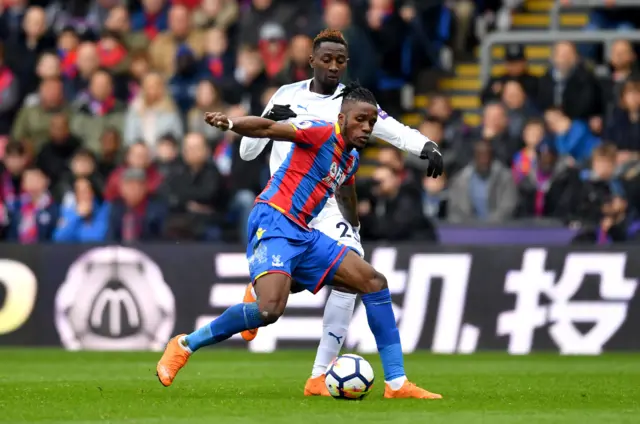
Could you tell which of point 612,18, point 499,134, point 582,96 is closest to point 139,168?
point 499,134

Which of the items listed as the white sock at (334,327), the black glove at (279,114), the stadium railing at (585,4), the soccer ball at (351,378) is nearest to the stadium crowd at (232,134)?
the stadium railing at (585,4)

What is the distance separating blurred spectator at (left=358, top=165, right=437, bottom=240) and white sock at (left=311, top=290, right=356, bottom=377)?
18.6ft

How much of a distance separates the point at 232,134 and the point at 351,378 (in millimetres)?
8607

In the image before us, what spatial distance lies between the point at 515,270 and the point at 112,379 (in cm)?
530

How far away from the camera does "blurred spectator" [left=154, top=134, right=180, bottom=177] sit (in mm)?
17281

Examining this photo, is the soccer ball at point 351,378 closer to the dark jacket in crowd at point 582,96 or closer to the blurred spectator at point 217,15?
the dark jacket in crowd at point 582,96

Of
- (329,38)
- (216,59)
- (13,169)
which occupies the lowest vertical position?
(13,169)

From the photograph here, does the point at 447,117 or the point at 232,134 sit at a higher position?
the point at 447,117

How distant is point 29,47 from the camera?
1975cm

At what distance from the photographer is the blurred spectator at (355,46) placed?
17.7 m

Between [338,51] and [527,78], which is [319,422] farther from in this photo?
[527,78]

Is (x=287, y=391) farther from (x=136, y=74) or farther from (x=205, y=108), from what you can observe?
(x=136, y=74)

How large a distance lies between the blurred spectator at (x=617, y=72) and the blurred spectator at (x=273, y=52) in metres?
4.02

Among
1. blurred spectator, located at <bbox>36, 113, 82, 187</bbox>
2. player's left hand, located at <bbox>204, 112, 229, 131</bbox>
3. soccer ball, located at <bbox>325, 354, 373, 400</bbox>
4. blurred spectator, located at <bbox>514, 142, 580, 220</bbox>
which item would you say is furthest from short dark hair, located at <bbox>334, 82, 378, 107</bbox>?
blurred spectator, located at <bbox>36, 113, 82, 187</bbox>
